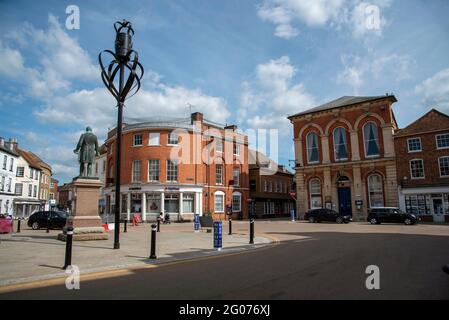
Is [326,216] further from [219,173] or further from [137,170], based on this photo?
[137,170]

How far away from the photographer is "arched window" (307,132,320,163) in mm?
38938

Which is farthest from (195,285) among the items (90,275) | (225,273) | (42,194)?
(42,194)

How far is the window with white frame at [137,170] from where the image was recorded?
117 feet

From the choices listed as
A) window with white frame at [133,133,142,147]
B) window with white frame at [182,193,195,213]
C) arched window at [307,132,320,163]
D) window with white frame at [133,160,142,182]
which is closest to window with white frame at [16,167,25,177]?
window with white frame at [133,133,142,147]

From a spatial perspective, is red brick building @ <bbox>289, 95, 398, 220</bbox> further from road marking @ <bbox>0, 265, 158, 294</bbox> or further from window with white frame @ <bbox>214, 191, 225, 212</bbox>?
road marking @ <bbox>0, 265, 158, 294</bbox>

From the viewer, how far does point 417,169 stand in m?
31.9

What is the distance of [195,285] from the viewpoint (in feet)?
20.3

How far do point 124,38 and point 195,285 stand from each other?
1026 centimetres

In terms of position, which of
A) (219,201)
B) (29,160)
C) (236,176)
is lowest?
(219,201)

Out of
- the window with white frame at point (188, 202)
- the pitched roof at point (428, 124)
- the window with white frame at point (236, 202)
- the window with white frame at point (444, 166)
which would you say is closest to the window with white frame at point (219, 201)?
the window with white frame at point (236, 202)

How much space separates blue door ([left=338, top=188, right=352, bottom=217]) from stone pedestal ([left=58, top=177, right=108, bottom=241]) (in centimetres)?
2831

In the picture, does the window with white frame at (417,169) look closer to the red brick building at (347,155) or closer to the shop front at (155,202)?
the red brick building at (347,155)

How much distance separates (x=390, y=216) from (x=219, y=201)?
1925cm

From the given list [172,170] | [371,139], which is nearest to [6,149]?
[172,170]
